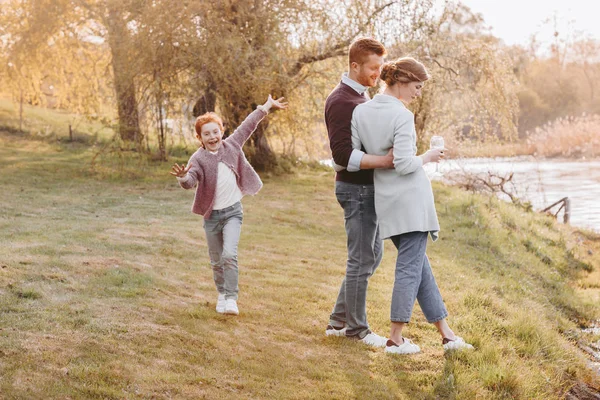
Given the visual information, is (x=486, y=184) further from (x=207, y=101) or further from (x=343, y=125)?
(x=343, y=125)

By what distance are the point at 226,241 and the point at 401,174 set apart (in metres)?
1.65

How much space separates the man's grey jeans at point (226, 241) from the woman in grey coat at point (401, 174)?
4.57ft

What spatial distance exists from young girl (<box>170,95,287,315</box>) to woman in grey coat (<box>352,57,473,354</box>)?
4.09 ft

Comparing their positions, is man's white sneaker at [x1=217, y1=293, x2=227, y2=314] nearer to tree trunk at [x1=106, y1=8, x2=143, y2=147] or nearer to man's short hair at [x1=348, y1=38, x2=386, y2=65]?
man's short hair at [x1=348, y1=38, x2=386, y2=65]

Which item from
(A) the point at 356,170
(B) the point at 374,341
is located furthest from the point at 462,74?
(A) the point at 356,170

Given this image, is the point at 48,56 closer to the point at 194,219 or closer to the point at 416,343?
the point at 194,219

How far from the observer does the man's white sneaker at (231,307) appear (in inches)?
Result: 224

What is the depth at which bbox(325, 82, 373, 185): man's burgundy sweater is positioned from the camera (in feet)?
15.1

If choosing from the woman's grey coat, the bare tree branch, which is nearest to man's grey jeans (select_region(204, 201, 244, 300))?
the woman's grey coat

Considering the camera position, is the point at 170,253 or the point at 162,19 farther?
the point at 162,19

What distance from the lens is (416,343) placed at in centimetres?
550

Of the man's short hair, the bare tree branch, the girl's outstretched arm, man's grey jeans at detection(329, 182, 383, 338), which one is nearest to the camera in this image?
the man's short hair

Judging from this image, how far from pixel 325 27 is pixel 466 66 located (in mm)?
3346

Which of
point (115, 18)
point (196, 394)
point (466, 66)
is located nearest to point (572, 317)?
point (196, 394)
